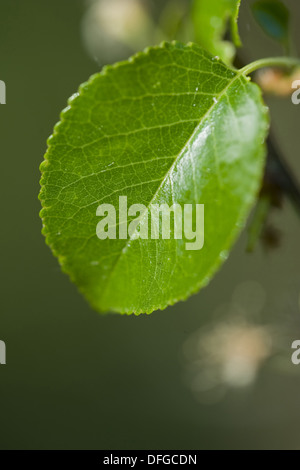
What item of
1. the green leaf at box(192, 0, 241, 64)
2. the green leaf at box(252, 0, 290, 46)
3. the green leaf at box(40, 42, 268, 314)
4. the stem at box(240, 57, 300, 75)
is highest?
the green leaf at box(252, 0, 290, 46)

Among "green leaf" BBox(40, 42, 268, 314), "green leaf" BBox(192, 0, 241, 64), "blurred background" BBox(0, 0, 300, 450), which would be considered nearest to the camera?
"green leaf" BBox(40, 42, 268, 314)

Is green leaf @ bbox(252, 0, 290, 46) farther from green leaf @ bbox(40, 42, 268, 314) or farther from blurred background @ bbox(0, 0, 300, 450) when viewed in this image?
blurred background @ bbox(0, 0, 300, 450)

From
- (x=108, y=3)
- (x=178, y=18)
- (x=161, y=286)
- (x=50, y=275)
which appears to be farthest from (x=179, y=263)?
(x=50, y=275)

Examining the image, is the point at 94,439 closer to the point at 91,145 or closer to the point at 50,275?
the point at 50,275

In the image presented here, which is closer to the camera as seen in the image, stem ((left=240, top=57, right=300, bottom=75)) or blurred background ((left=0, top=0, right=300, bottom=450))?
stem ((left=240, top=57, right=300, bottom=75))

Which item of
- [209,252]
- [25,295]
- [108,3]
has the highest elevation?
[108,3]

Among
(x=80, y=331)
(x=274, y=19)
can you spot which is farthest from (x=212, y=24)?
(x=80, y=331)

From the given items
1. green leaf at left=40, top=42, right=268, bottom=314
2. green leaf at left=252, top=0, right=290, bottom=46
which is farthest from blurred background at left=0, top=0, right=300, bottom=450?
green leaf at left=40, top=42, right=268, bottom=314
